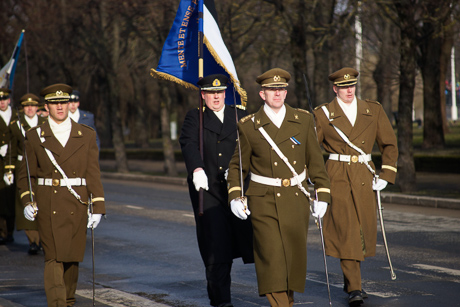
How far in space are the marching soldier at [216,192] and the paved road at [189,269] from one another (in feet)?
1.78

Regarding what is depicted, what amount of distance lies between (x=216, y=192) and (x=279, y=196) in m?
0.97

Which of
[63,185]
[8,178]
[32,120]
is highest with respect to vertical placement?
[32,120]

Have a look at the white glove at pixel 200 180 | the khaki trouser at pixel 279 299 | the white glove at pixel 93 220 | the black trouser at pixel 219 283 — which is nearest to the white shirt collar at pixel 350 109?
the white glove at pixel 200 180

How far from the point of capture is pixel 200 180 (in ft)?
22.1

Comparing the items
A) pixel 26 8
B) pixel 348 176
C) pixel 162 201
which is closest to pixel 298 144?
pixel 348 176

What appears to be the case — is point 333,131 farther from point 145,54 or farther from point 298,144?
point 145,54

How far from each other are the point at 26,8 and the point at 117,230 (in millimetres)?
23971

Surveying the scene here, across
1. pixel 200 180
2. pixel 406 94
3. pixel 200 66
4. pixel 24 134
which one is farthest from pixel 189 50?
pixel 406 94

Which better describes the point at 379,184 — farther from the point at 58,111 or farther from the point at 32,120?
the point at 32,120

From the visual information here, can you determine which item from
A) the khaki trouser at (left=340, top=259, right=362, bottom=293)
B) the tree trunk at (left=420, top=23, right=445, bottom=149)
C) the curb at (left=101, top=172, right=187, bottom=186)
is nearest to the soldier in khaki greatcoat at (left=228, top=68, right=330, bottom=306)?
the khaki trouser at (left=340, top=259, right=362, bottom=293)

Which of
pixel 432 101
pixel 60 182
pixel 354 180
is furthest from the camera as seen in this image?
pixel 432 101

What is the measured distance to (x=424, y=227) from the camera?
1280cm

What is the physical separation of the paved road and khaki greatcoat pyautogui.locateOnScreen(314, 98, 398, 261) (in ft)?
1.73

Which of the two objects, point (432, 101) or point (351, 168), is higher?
point (432, 101)
